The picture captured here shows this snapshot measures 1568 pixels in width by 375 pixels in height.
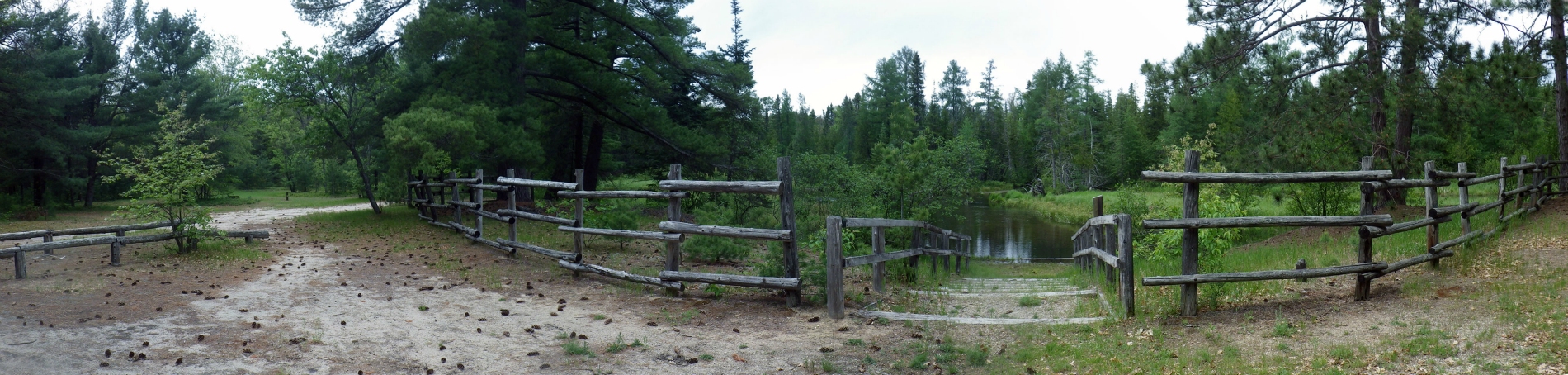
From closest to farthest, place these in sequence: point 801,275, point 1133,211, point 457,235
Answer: point 801,275 < point 457,235 < point 1133,211

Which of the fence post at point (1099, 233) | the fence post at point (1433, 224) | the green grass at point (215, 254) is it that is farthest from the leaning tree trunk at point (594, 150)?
the fence post at point (1433, 224)

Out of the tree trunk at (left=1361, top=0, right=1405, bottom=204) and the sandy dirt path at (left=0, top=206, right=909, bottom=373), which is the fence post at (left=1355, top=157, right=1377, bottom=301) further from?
the tree trunk at (left=1361, top=0, right=1405, bottom=204)

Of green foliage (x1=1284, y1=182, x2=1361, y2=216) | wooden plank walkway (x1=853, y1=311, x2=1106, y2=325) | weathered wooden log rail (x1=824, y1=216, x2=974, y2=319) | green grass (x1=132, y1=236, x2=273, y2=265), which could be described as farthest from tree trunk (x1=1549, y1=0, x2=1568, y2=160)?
green grass (x1=132, y1=236, x2=273, y2=265)

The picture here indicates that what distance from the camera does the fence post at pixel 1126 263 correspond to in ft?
22.3

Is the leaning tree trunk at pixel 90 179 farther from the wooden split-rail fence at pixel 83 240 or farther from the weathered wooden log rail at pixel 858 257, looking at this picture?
the weathered wooden log rail at pixel 858 257

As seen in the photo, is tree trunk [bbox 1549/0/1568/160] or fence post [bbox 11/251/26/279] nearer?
fence post [bbox 11/251/26/279]

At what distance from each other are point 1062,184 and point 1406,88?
3744 cm

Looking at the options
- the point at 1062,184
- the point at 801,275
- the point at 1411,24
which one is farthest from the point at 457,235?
the point at 1062,184

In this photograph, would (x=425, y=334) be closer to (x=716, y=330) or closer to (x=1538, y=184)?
(x=716, y=330)

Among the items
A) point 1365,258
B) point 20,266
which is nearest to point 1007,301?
point 1365,258

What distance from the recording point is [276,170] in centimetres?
4975

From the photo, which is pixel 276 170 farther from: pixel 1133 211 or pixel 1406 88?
pixel 1406 88

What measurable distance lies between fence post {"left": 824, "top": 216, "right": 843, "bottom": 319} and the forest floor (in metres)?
0.20

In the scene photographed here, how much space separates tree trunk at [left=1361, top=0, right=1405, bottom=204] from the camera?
1363 centimetres
